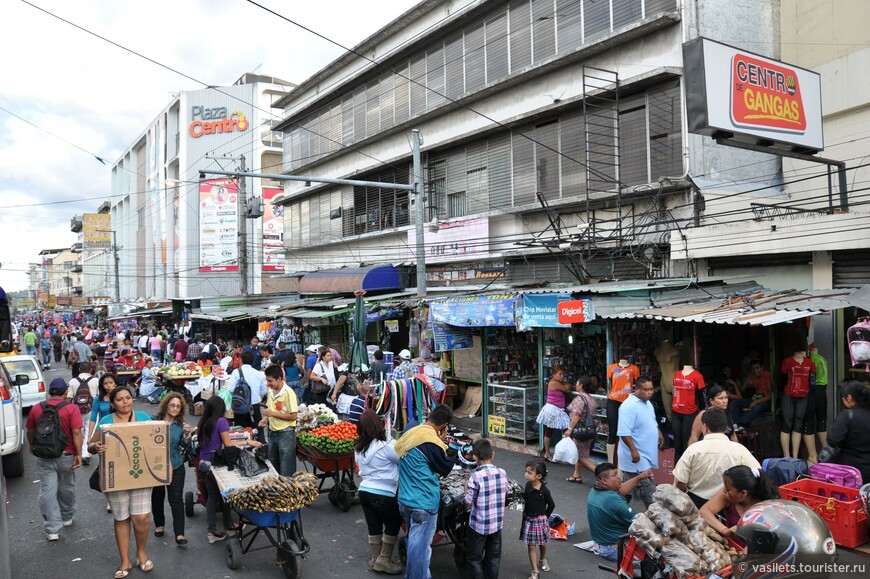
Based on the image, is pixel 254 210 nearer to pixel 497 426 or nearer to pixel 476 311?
pixel 476 311

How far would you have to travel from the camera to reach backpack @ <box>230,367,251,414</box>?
10.5 meters

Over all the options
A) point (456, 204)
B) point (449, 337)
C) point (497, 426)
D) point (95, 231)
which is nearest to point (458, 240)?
point (456, 204)

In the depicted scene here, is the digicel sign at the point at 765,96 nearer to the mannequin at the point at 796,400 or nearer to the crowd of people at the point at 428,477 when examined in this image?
the mannequin at the point at 796,400

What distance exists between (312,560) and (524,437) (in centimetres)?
612

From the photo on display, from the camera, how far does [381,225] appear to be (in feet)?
79.3

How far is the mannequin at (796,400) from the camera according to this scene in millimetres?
9719

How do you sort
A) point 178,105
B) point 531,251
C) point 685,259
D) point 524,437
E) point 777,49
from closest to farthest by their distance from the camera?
point 524,437
point 685,259
point 777,49
point 531,251
point 178,105

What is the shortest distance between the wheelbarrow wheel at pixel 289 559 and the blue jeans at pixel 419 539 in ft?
3.85

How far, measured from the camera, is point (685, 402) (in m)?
9.41

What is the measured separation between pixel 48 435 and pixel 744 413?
9.99m

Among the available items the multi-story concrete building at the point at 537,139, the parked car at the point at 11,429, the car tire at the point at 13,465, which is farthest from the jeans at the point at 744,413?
the car tire at the point at 13,465

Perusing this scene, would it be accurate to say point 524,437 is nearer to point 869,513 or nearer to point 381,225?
point 869,513

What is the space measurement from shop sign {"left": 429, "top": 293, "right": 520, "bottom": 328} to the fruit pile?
14.9 feet

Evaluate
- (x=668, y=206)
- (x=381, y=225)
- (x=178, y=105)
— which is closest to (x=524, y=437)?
(x=668, y=206)
